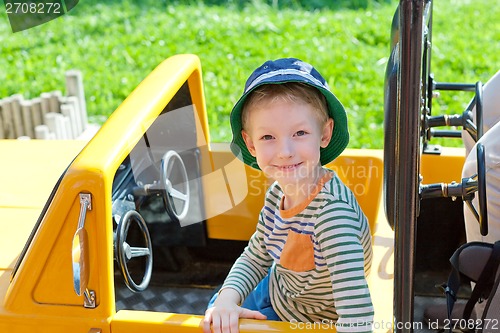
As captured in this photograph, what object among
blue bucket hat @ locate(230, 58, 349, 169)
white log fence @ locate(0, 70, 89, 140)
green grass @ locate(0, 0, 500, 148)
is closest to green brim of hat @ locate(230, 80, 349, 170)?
blue bucket hat @ locate(230, 58, 349, 169)

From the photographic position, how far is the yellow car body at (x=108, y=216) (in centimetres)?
169

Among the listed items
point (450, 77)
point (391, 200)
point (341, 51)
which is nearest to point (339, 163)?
point (391, 200)

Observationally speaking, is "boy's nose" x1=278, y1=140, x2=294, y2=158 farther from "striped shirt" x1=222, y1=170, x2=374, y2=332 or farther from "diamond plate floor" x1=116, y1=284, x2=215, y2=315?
"diamond plate floor" x1=116, y1=284, x2=215, y2=315

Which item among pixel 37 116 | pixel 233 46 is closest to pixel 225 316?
pixel 37 116

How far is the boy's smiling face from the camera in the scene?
161 cm

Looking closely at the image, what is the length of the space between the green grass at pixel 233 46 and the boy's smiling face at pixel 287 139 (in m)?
2.52

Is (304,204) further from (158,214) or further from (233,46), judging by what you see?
(233,46)

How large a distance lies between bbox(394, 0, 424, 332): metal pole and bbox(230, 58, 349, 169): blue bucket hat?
0.27 metres

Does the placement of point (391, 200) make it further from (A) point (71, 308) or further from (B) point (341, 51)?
(B) point (341, 51)

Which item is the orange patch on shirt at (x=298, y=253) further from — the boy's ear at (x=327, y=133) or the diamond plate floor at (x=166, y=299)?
the diamond plate floor at (x=166, y=299)

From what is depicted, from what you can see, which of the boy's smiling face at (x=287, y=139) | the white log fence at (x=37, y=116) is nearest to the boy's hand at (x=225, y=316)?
the boy's smiling face at (x=287, y=139)

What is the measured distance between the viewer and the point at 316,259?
5.46ft

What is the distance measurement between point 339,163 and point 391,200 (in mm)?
617

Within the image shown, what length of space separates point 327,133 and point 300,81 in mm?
162
